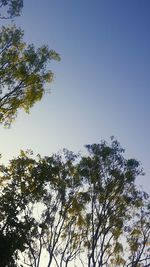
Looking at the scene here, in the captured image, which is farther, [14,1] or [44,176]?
[44,176]

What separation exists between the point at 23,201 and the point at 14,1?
45.8 ft

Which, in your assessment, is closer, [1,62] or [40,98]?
Result: [1,62]

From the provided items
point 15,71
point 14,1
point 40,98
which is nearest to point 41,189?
point 40,98

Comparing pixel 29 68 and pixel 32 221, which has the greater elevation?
pixel 29 68

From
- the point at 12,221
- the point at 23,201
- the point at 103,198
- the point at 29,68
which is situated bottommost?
the point at 12,221

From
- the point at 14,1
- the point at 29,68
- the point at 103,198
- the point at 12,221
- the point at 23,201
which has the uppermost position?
the point at 14,1

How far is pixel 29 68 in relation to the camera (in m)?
18.9

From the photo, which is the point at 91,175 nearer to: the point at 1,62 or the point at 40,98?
the point at 40,98

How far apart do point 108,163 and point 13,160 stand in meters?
7.63

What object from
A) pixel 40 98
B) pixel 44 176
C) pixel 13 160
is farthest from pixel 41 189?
pixel 40 98

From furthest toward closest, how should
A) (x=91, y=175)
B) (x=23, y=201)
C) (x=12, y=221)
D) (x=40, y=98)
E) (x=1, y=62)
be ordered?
(x=91, y=175), (x=23, y=201), (x=12, y=221), (x=40, y=98), (x=1, y=62)

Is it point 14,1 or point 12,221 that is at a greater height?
point 14,1

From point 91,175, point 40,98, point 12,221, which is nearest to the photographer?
point 40,98

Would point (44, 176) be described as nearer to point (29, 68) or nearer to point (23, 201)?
point (23, 201)
